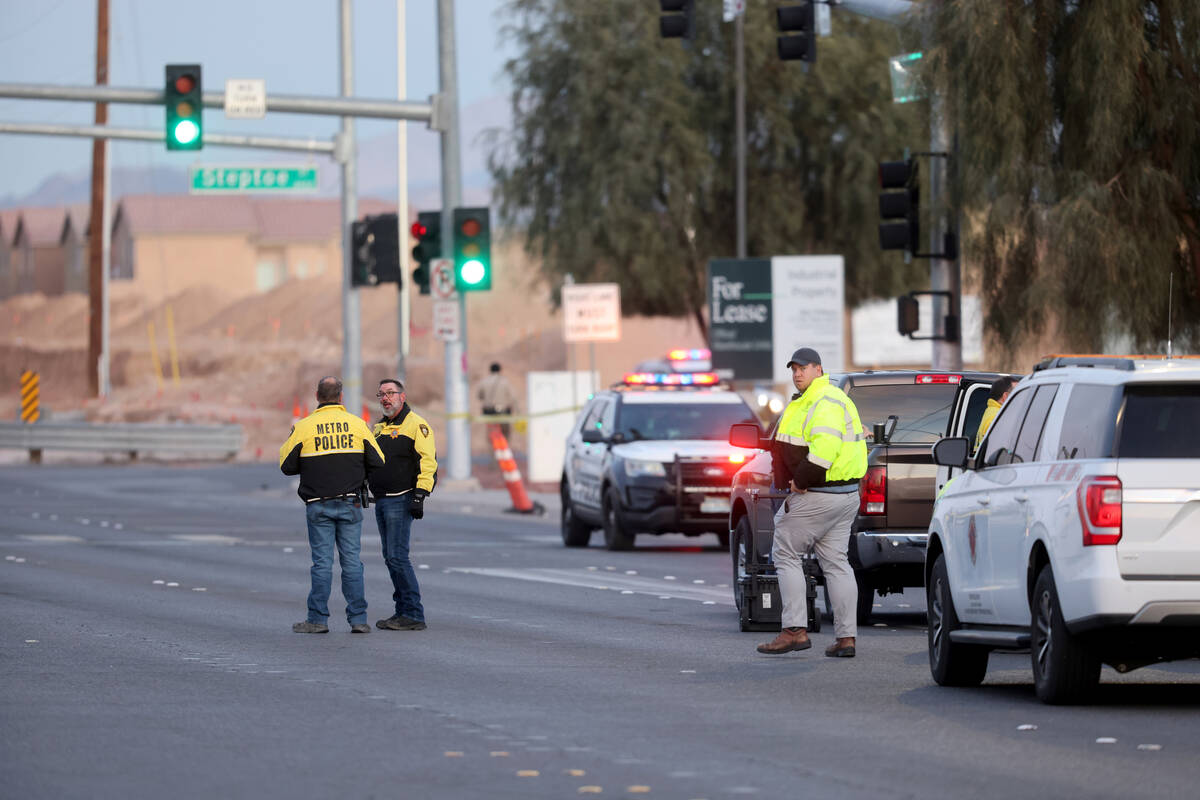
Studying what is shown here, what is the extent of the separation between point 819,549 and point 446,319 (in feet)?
69.7

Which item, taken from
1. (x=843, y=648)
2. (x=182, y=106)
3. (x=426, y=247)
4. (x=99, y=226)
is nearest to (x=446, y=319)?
(x=426, y=247)

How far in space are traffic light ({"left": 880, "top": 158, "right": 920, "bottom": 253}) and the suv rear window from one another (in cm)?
1581

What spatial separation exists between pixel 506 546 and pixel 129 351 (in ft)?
254

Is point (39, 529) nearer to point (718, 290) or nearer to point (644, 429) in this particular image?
point (644, 429)

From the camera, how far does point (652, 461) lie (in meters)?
24.7

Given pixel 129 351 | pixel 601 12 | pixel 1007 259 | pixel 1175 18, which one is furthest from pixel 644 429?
pixel 129 351

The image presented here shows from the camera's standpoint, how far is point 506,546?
86.1 feet

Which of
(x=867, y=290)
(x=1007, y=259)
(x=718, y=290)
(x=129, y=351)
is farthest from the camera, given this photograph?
(x=129, y=351)

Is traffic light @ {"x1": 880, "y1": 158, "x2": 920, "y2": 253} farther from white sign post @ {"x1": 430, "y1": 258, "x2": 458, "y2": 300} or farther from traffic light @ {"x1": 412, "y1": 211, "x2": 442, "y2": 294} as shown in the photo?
traffic light @ {"x1": 412, "y1": 211, "x2": 442, "y2": 294}

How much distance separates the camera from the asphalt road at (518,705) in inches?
371

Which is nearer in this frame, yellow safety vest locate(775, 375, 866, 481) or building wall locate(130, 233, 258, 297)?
yellow safety vest locate(775, 375, 866, 481)

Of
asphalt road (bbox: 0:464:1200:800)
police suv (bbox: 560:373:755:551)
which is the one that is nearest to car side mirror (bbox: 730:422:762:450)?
asphalt road (bbox: 0:464:1200:800)

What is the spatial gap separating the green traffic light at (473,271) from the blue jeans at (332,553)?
58.3 feet

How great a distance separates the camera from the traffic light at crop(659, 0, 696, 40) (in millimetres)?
26328
